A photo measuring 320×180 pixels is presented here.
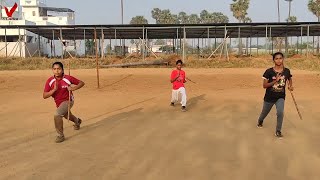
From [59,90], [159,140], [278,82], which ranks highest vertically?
[278,82]

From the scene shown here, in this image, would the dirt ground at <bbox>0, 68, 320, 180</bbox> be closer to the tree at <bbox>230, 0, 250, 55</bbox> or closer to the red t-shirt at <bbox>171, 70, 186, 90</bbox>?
the red t-shirt at <bbox>171, 70, 186, 90</bbox>

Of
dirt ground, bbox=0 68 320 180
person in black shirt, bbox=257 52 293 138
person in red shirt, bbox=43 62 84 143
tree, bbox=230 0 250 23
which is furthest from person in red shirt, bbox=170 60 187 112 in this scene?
tree, bbox=230 0 250 23

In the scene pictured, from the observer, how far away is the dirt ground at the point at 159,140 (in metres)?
5.01

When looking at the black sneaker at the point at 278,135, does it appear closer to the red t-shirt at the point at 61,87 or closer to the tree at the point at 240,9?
the red t-shirt at the point at 61,87

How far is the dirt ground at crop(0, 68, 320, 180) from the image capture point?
5014 millimetres

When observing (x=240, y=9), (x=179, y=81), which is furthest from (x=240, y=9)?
(x=179, y=81)

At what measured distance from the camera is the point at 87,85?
1722cm

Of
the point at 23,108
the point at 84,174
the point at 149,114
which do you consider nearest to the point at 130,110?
the point at 149,114

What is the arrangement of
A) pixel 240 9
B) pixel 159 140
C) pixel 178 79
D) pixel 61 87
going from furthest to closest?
pixel 240 9 < pixel 178 79 < pixel 61 87 < pixel 159 140

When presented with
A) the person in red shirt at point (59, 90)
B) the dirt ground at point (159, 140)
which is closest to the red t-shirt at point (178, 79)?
the dirt ground at point (159, 140)

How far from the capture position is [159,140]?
22.7 feet

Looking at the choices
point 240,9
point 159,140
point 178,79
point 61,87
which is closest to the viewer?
point 159,140

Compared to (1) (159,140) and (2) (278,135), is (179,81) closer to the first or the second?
(1) (159,140)

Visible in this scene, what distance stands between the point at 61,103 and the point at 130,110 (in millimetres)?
4210
